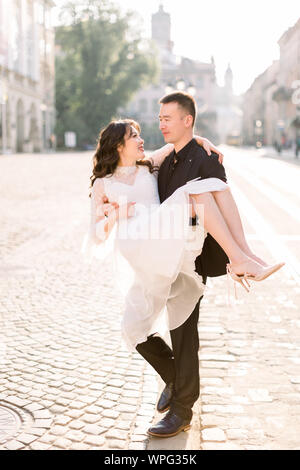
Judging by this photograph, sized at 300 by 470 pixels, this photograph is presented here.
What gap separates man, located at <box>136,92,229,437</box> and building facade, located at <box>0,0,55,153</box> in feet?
135

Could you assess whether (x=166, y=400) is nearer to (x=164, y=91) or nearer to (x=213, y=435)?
(x=213, y=435)

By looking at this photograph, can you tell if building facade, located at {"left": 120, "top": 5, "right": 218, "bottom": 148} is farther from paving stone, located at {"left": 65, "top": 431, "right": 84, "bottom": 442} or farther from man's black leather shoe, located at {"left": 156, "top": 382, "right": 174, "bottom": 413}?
paving stone, located at {"left": 65, "top": 431, "right": 84, "bottom": 442}

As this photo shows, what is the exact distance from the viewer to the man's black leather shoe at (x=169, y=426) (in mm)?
3256

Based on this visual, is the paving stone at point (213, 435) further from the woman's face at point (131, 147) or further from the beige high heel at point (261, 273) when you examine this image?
the woman's face at point (131, 147)

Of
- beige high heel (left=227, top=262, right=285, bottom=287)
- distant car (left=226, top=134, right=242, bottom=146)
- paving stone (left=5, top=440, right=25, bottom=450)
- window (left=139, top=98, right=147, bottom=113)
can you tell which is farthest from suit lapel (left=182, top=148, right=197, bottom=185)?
distant car (left=226, top=134, right=242, bottom=146)

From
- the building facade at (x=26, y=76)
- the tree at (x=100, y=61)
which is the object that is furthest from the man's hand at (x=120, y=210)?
the tree at (x=100, y=61)

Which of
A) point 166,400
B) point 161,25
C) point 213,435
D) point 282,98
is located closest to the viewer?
point 213,435

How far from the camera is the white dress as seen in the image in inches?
122

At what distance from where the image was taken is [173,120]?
3.19m

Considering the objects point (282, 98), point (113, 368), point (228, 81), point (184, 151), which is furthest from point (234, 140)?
point (184, 151)

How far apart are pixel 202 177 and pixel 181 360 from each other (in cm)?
100

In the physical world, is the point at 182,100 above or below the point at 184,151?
above

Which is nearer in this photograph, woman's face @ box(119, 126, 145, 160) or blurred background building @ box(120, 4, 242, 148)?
woman's face @ box(119, 126, 145, 160)
